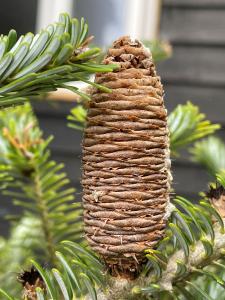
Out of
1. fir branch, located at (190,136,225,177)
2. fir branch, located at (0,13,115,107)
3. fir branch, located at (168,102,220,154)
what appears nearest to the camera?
fir branch, located at (0,13,115,107)

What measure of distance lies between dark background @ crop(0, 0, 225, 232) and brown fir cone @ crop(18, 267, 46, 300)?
1733 mm

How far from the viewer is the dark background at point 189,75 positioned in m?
2.19

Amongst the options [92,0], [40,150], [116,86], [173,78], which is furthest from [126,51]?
[92,0]

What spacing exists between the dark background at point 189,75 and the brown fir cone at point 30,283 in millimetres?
1733

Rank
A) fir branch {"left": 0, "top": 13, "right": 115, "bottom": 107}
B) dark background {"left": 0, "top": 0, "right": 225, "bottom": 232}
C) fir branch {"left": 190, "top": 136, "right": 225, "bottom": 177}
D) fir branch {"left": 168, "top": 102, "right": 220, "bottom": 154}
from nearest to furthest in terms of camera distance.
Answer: fir branch {"left": 0, "top": 13, "right": 115, "bottom": 107}
fir branch {"left": 168, "top": 102, "right": 220, "bottom": 154}
fir branch {"left": 190, "top": 136, "right": 225, "bottom": 177}
dark background {"left": 0, "top": 0, "right": 225, "bottom": 232}

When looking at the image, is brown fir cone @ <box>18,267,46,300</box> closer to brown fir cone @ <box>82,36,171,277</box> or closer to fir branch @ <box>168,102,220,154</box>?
brown fir cone @ <box>82,36,171,277</box>

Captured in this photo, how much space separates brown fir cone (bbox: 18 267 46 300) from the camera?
1.38 feet

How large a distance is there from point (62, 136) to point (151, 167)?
1945 mm

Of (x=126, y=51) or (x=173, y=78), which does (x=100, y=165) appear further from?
(x=173, y=78)

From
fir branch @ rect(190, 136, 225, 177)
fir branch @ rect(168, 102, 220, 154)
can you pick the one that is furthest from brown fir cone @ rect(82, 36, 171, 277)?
fir branch @ rect(190, 136, 225, 177)

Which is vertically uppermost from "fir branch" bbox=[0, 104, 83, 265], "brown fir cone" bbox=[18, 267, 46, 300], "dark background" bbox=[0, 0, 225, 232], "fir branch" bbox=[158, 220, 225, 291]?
"dark background" bbox=[0, 0, 225, 232]

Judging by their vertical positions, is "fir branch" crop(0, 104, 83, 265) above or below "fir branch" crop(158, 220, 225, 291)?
above

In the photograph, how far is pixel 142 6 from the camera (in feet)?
7.56

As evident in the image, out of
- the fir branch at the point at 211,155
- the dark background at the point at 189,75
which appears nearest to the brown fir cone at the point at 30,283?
the fir branch at the point at 211,155
